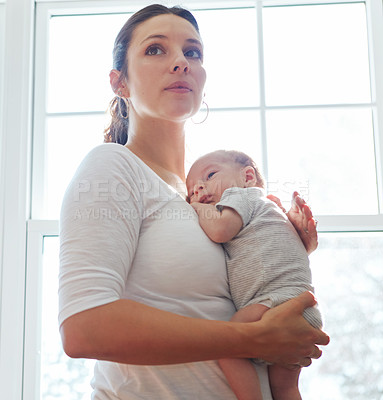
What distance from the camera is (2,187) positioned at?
2.00 meters

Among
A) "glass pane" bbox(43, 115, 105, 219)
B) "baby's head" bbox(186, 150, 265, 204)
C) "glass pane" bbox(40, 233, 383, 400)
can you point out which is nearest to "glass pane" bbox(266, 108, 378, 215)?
"glass pane" bbox(40, 233, 383, 400)

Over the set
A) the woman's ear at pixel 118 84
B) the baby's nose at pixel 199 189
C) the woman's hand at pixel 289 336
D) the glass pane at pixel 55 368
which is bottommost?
the glass pane at pixel 55 368

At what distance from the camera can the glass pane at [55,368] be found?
6.43 ft

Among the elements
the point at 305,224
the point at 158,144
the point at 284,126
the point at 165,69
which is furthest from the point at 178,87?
the point at 284,126

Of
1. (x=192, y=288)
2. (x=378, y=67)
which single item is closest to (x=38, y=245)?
(x=192, y=288)

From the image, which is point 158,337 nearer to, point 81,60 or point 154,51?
point 154,51

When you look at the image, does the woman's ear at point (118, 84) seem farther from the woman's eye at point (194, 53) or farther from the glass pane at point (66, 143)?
the glass pane at point (66, 143)

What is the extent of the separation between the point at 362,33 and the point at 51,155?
4.61 ft

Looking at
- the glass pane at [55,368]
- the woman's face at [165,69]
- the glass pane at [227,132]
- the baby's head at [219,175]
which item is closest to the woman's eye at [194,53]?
the woman's face at [165,69]

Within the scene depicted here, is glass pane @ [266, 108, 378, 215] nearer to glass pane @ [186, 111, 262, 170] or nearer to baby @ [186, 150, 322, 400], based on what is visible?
glass pane @ [186, 111, 262, 170]

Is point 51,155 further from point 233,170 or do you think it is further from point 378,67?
point 378,67

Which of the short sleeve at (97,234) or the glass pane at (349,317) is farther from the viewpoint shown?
the glass pane at (349,317)

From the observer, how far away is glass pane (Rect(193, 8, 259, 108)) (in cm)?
216

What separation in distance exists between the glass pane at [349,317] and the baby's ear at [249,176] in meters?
0.69
